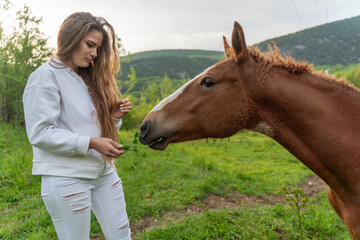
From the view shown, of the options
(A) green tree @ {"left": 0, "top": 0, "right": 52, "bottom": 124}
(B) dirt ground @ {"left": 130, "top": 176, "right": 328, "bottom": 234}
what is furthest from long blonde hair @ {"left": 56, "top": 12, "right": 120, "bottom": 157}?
(A) green tree @ {"left": 0, "top": 0, "right": 52, "bottom": 124}

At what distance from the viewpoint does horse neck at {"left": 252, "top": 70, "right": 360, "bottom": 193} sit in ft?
6.13

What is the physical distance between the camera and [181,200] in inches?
177

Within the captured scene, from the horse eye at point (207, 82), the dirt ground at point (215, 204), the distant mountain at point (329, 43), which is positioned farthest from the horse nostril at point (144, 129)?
the distant mountain at point (329, 43)

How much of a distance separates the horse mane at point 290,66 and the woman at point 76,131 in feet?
4.30

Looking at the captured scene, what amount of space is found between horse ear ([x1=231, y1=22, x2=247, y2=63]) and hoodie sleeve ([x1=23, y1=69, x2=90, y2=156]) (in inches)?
53.8

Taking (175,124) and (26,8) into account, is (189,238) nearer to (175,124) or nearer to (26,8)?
(175,124)

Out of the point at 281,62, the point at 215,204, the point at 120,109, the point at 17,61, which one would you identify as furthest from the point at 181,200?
the point at 17,61

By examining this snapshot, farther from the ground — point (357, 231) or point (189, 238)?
point (357, 231)

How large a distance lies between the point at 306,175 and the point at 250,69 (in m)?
6.44

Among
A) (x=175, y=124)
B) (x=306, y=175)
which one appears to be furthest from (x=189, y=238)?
(x=306, y=175)

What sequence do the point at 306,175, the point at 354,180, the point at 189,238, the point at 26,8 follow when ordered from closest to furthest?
the point at 354,180, the point at 189,238, the point at 306,175, the point at 26,8

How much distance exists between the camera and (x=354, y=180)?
6.11ft

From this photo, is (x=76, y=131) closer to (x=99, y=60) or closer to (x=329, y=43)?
(x=99, y=60)

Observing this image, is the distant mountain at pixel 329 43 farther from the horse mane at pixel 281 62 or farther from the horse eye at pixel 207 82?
the horse eye at pixel 207 82
